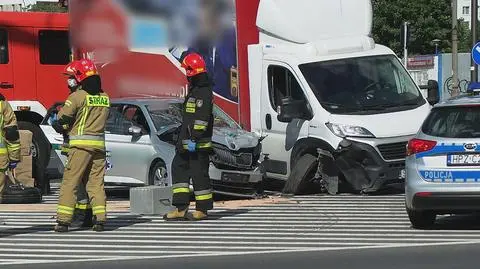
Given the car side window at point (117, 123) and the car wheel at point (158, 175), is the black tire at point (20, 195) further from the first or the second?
the car wheel at point (158, 175)

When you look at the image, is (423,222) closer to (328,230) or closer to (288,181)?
(328,230)

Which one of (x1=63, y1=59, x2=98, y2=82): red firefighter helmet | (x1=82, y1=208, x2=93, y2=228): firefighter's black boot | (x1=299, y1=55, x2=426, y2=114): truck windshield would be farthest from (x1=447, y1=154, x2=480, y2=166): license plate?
(x1=82, y1=208, x2=93, y2=228): firefighter's black boot

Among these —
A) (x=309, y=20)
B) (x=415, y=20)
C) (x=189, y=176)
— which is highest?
(x=415, y=20)

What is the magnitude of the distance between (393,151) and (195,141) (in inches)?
139

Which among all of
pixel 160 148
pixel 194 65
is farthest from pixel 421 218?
pixel 160 148

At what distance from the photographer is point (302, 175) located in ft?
46.0

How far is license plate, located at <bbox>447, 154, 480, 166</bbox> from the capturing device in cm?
987

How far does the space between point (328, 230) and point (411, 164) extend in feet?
4.26

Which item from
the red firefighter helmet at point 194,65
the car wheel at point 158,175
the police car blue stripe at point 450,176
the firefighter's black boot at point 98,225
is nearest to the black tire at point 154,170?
the car wheel at point 158,175

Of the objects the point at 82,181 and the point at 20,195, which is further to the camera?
the point at 20,195

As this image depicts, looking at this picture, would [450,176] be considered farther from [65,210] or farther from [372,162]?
[65,210]

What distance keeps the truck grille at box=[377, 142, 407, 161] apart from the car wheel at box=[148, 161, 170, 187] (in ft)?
10.4

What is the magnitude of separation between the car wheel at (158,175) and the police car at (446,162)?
4361mm

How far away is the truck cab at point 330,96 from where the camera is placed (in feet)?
44.5
